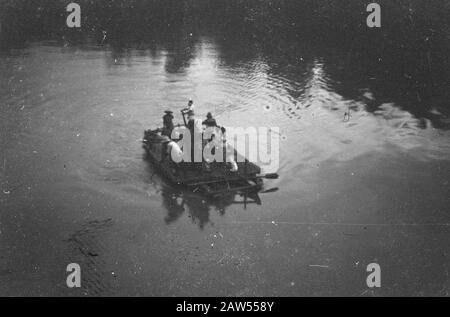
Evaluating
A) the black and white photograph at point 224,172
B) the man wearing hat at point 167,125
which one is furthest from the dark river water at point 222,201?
the man wearing hat at point 167,125

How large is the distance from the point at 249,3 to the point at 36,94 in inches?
1059

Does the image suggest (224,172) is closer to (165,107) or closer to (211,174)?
(211,174)

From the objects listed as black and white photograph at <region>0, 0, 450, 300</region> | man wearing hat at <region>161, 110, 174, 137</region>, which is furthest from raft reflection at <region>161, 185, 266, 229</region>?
man wearing hat at <region>161, 110, 174, 137</region>

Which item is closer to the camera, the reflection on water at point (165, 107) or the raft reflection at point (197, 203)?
the raft reflection at point (197, 203)

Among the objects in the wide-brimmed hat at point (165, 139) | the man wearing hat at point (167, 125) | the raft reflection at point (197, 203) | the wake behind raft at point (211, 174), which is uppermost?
the man wearing hat at point (167, 125)

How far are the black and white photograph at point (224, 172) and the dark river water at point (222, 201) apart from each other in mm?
59

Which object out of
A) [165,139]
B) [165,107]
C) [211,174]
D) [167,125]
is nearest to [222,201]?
[211,174]

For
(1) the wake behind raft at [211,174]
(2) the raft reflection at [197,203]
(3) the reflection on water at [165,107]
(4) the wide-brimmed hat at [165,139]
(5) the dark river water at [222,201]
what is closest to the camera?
(5) the dark river water at [222,201]

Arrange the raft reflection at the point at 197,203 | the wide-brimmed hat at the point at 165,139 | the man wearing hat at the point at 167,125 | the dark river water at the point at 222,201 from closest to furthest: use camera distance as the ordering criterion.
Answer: the dark river water at the point at 222,201 < the raft reflection at the point at 197,203 < the wide-brimmed hat at the point at 165,139 < the man wearing hat at the point at 167,125

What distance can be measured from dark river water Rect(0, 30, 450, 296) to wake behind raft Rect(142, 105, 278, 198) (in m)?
0.44

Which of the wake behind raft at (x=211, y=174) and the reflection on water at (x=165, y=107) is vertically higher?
the reflection on water at (x=165, y=107)

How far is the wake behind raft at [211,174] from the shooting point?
1371cm

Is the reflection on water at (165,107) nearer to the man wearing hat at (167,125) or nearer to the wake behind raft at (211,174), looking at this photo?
the wake behind raft at (211,174)

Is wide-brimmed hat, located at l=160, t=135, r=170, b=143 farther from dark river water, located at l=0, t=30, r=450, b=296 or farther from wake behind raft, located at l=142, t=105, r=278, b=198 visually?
dark river water, located at l=0, t=30, r=450, b=296
